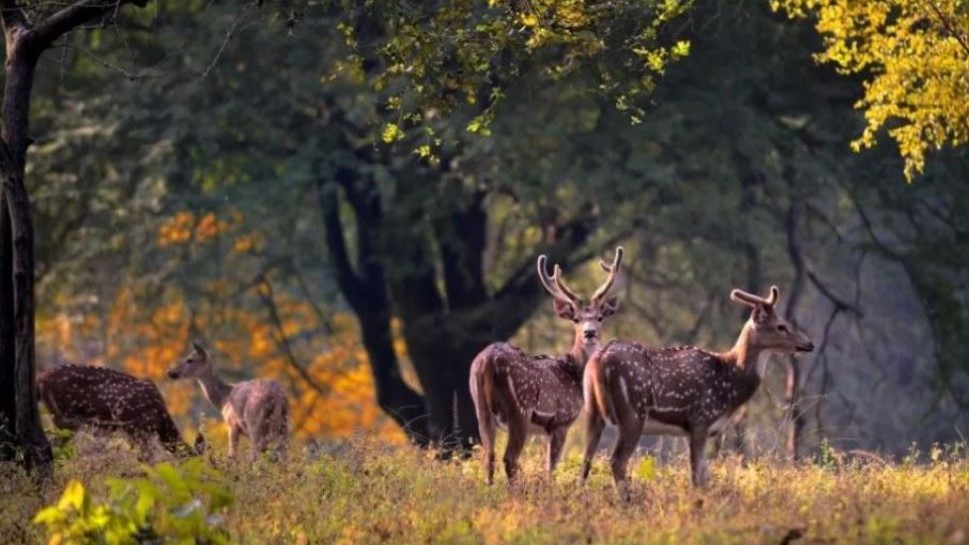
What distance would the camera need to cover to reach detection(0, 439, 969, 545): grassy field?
12.6m

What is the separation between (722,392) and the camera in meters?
16.3

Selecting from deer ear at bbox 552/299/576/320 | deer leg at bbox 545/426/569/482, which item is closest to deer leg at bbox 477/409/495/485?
deer leg at bbox 545/426/569/482

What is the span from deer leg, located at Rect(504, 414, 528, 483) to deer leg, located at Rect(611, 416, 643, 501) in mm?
1078

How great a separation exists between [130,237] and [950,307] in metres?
12.4

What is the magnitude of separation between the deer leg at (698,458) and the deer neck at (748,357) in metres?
0.73

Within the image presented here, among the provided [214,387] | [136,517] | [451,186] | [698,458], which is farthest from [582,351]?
[451,186]

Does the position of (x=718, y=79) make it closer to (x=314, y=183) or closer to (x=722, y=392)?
(x=314, y=183)

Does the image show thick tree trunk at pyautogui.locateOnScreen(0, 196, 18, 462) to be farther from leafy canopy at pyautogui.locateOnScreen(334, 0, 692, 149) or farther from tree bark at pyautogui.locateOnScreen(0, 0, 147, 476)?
leafy canopy at pyautogui.locateOnScreen(334, 0, 692, 149)

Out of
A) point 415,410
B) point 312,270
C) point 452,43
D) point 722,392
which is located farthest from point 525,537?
point 312,270

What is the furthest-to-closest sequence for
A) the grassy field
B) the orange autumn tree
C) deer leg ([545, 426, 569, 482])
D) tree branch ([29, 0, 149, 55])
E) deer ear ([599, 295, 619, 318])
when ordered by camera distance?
the orange autumn tree, deer ear ([599, 295, 619, 318]), deer leg ([545, 426, 569, 482]), tree branch ([29, 0, 149, 55]), the grassy field

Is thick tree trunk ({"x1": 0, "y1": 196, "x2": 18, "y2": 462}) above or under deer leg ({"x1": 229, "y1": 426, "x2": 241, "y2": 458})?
above

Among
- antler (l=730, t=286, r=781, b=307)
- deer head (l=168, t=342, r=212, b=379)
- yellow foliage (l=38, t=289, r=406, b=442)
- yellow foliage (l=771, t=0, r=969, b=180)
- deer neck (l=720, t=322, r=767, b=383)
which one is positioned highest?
yellow foliage (l=771, t=0, r=969, b=180)

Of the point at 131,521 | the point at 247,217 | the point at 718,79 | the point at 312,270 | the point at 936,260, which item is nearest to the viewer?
the point at 131,521

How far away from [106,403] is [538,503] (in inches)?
277
